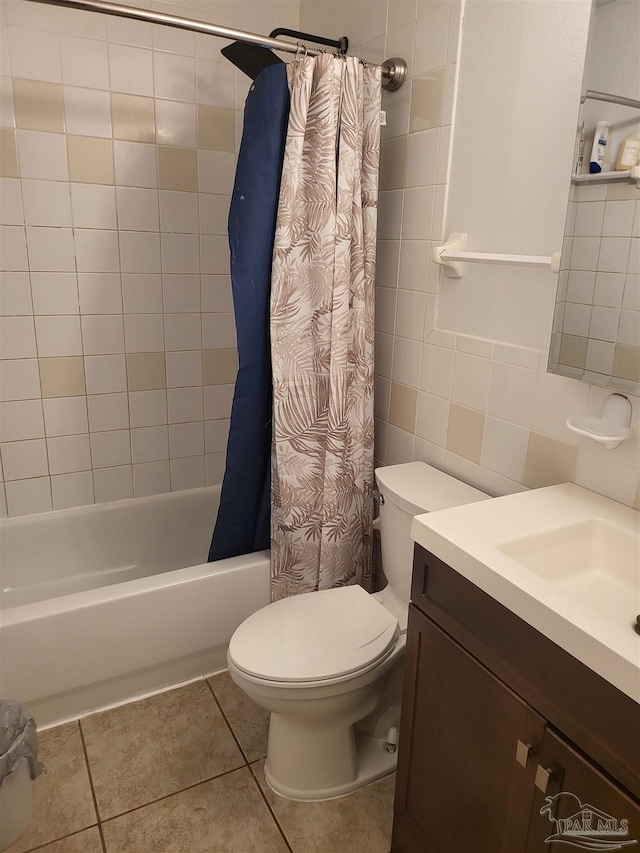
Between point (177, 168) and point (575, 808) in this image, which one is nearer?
point (575, 808)

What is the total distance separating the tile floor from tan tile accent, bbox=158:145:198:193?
1.80 metres

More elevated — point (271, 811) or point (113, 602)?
point (113, 602)

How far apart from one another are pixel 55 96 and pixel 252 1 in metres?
0.80

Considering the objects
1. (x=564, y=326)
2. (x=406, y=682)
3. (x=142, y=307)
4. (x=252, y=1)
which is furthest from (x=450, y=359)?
(x=252, y=1)

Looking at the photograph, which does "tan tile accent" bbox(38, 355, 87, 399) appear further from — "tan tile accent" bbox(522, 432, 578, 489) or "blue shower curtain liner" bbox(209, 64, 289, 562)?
"tan tile accent" bbox(522, 432, 578, 489)

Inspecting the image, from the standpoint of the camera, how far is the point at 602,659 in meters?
0.84

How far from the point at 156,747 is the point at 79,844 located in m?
0.32

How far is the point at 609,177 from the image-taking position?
1248mm

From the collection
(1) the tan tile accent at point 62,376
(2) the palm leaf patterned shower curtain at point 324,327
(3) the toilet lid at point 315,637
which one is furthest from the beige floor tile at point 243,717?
(1) the tan tile accent at point 62,376

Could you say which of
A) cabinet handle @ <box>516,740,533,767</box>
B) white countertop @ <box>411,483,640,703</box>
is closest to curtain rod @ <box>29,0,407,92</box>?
white countertop @ <box>411,483,640,703</box>

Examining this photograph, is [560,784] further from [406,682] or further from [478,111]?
[478,111]

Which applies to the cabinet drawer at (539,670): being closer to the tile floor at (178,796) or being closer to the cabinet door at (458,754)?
the cabinet door at (458,754)

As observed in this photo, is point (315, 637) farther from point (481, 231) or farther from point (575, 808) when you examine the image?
point (481, 231)

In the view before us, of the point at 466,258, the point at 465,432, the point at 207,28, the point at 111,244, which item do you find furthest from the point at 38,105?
the point at 465,432
